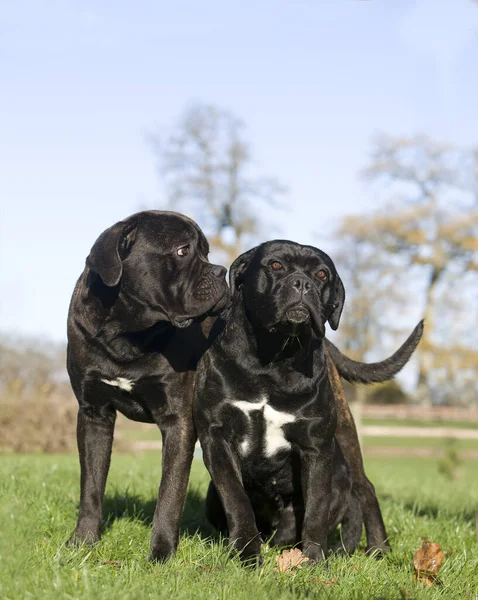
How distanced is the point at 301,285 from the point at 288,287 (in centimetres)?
7

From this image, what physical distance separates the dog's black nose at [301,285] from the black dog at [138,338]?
1.37ft

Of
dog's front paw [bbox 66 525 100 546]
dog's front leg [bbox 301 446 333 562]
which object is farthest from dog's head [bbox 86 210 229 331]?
dog's front paw [bbox 66 525 100 546]

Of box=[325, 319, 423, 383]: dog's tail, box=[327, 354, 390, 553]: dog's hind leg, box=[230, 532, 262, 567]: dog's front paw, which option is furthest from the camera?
box=[325, 319, 423, 383]: dog's tail

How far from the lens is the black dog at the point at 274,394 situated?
4.17 metres

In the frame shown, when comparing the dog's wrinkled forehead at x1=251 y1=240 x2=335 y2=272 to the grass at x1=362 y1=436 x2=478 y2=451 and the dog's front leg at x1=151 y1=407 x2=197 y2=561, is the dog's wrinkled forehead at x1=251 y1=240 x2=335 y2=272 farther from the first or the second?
the grass at x1=362 y1=436 x2=478 y2=451

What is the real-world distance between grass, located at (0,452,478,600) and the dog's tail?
1.08 metres

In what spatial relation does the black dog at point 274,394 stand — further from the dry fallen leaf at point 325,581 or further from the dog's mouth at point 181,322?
the dry fallen leaf at point 325,581

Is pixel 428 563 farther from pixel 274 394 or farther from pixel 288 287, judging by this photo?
pixel 288 287

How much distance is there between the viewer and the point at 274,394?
14.0 feet

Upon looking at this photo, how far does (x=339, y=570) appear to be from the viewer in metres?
3.79

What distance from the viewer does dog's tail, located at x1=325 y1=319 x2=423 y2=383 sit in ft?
17.8

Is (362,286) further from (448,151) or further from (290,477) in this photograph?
(290,477)

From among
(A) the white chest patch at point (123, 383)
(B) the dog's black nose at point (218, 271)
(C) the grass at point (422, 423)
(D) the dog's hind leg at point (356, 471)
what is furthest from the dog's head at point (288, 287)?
(C) the grass at point (422, 423)

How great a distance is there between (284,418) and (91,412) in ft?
3.69
